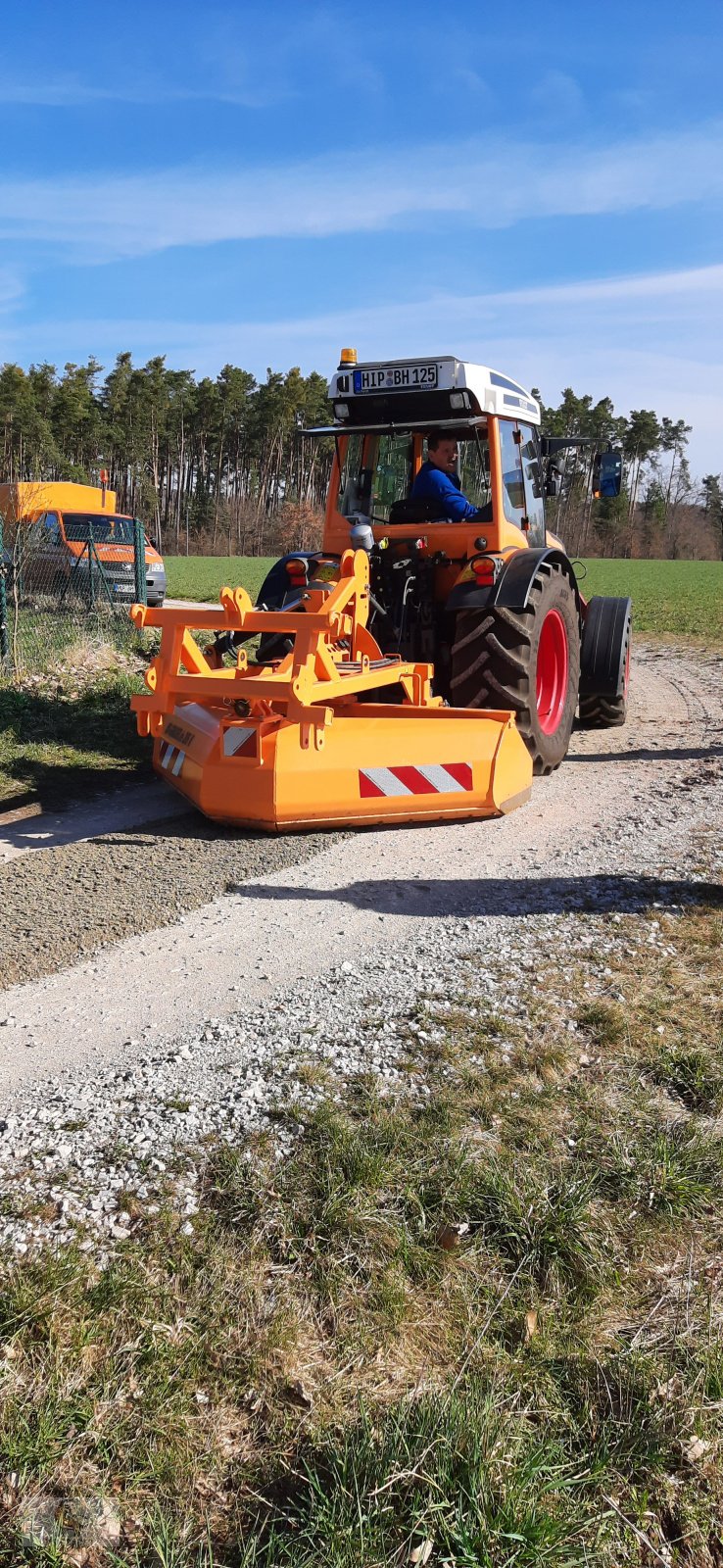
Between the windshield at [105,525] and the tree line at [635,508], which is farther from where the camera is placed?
the tree line at [635,508]

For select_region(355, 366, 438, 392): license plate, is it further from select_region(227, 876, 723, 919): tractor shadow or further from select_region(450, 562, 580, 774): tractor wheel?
select_region(227, 876, 723, 919): tractor shadow

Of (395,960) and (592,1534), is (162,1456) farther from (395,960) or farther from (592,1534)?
(395,960)

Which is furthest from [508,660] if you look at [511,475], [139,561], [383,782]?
[139,561]

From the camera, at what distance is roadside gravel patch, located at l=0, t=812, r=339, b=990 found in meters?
4.34

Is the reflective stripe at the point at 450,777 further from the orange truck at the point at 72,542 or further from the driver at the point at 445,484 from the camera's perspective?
the orange truck at the point at 72,542

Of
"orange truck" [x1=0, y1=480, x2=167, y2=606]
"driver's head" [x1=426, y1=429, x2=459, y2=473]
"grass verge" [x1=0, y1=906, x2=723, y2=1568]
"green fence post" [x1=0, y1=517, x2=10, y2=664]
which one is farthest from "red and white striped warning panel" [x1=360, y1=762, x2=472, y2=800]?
"orange truck" [x1=0, y1=480, x2=167, y2=606]

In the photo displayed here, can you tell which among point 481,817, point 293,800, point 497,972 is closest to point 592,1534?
point 497,972

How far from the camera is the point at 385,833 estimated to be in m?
5.96

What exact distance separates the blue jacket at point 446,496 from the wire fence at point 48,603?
189 inches

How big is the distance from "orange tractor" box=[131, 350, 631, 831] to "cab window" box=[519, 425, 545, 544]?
2 cm

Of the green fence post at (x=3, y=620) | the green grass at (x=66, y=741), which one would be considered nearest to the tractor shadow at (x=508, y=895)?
the green grass at (x=66, y=741)

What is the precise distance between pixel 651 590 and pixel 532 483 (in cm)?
2829

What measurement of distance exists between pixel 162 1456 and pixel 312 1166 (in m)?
0.89

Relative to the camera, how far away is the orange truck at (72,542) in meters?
11.5
